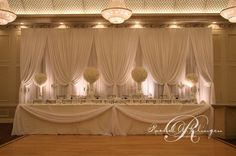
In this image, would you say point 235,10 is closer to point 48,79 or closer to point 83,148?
point 83,148

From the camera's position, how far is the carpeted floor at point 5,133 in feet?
23.1

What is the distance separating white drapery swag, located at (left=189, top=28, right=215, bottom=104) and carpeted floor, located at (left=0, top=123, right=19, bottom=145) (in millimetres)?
6517

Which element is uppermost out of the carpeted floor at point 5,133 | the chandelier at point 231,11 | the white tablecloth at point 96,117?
the chandelier at point 231,11

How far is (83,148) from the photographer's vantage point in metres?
5.92

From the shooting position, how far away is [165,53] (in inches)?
Result: 392

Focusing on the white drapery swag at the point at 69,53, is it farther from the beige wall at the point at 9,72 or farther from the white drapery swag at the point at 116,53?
the beige wall at the point at 9,72

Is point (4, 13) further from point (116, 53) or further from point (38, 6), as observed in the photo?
point (116, 53)

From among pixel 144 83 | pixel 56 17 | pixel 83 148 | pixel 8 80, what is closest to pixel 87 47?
pixel 56 17

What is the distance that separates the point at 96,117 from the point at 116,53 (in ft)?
9.71

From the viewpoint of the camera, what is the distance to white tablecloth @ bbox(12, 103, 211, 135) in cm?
779

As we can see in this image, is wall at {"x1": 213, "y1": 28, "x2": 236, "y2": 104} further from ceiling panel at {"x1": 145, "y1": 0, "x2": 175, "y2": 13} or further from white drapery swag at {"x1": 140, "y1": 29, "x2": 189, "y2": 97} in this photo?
ceiling panel at {"x1": 145, "y1": 0, "x2": 175, "y2": 13}

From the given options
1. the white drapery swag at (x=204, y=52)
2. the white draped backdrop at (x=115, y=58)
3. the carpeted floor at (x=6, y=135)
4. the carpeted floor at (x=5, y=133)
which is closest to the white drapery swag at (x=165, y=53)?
the white draped backdrop at (x=115, y=58)

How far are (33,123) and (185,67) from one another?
552cm

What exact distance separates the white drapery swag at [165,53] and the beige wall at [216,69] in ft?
4.45
